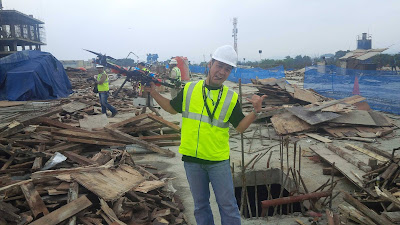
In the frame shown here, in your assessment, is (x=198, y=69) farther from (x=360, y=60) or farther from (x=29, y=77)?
(x=29, y=77)

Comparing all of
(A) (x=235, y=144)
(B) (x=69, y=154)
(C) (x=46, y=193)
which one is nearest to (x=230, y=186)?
(C) (x=46, y=193)

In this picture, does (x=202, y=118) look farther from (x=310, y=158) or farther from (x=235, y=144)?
(x=235, y=144)

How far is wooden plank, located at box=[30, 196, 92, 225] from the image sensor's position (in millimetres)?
3557

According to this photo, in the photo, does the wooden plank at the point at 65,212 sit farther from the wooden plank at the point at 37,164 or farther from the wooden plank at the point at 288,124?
the wooden plank at the point at 288,124

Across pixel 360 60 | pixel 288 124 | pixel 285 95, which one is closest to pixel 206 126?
pixel 288 124

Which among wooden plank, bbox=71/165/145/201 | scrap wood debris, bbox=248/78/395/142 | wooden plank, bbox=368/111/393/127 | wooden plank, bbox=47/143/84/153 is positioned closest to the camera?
wooden plank, bbox=71/165/145/201

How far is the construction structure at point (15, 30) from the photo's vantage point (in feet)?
118

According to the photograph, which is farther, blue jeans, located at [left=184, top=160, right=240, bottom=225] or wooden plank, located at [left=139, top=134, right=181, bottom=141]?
wooden plank, located at [left=139, top=134, right=181, bottom=141]

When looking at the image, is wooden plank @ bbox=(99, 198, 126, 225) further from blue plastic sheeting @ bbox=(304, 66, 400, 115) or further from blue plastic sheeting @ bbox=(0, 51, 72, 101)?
blue plastic sheeting @ bbox=(0, 51, 72, 101)

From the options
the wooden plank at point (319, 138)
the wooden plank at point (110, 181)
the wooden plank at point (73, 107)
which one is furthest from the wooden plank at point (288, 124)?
the wooden plank at point (73, 107)

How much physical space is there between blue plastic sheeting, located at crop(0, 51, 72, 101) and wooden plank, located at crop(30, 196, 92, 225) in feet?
48.4

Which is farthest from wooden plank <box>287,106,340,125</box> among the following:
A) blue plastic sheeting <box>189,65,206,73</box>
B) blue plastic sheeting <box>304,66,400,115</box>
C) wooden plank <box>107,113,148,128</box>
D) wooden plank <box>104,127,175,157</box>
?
blue plastic sheeting <box>189,65,206,73</box>

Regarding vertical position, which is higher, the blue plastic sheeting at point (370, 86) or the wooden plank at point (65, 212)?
the blue plastic sheeting at point (370, 86)

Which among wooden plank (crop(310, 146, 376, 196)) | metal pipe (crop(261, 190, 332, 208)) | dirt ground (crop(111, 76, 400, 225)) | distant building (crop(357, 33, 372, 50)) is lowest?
dirt ground (crop(111, 76, 400, 225))
